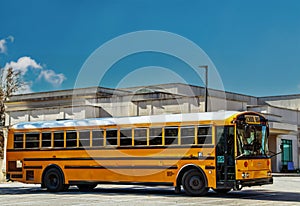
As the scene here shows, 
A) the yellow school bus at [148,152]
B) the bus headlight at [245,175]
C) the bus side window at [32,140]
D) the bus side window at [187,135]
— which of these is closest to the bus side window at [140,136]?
the yellow school bus at [148,152]

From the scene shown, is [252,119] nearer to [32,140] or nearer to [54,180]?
[54,180]

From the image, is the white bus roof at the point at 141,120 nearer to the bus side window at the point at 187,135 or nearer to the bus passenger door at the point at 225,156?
the bus side window at the point at 187,135

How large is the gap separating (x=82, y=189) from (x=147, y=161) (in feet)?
15.1

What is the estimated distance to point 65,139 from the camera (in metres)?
21.8

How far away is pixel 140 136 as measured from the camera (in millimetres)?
19938

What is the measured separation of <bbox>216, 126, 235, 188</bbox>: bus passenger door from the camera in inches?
712

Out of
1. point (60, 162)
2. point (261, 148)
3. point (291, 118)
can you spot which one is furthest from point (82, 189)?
point (291, 118)

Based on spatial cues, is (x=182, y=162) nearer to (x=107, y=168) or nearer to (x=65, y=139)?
(x=107, y=168)

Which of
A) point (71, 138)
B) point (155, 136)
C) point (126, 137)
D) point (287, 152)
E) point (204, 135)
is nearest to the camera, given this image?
point (204, 135)

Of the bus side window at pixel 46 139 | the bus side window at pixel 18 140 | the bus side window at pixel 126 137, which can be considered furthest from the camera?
the bus side window at pixel 18 140

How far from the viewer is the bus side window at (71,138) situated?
21531 millimetres

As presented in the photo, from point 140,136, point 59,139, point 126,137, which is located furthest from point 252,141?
point 59,139

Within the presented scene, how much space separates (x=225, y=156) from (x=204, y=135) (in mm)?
1052

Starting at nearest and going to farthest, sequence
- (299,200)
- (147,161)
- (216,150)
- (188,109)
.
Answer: (299,200) < (216,150) < (147,161) < (188,109)
